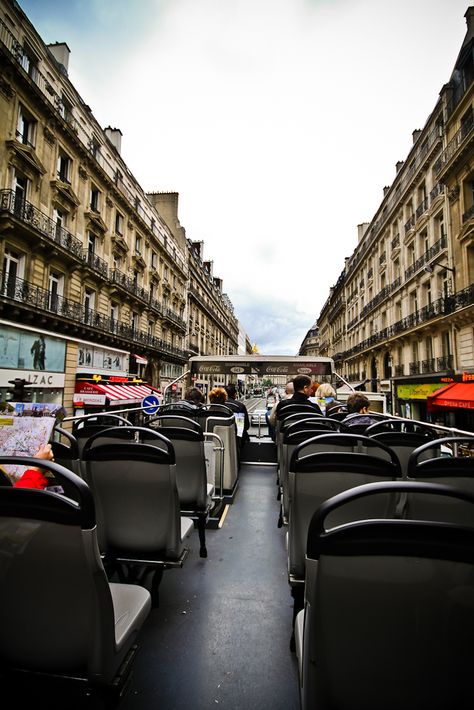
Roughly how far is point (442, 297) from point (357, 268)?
21765mm

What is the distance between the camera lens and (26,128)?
16250 mm

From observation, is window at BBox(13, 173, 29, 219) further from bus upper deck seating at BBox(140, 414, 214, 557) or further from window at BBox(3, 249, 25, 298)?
bus upper deck seating at BBox(140, 414, 214, 557)

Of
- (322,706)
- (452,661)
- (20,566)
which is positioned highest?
(20,566)

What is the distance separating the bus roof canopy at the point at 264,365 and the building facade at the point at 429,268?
6.45 meters

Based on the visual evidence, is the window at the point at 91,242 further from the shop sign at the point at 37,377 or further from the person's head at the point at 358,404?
the person's head at the point at 358,404

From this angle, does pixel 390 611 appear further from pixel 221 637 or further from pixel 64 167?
pixel 64 167

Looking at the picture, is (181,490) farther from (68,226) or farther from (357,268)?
(357,268)

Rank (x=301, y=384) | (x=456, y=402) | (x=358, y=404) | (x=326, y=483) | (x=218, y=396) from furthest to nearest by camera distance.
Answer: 1. (x=456, y=402)
2. (x=218, y=396)
3. (x=301, y=384)
4. (x=358, y=404)
5. (x=326, y=483)

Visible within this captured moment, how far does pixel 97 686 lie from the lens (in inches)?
56.3

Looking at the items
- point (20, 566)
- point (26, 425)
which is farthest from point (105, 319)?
point (20, 566)

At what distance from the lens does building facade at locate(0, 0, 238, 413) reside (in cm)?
1462

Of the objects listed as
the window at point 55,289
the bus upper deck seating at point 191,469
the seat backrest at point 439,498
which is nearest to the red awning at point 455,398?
the bus upper deck seating at point 191,469

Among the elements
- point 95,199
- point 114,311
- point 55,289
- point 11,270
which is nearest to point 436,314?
point 114,311

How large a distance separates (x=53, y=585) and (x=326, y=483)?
5.09 ft
